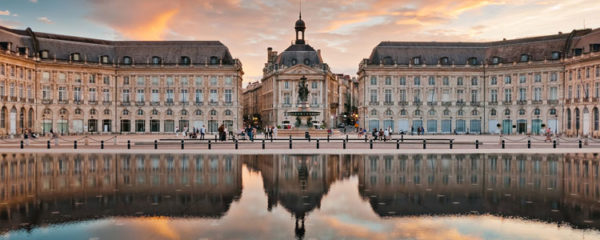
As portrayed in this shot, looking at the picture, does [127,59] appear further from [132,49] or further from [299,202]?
[299,202]

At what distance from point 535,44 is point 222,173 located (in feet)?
241

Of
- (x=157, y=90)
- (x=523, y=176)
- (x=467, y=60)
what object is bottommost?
(x=523, y=176)

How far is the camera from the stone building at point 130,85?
7481 cm

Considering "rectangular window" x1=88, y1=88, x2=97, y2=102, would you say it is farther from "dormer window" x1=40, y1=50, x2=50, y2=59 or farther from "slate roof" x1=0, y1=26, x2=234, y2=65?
"dormer window" x1=40, y1=50, x2=50, y2=59

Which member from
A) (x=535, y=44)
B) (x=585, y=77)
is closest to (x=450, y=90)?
(x=535, y=44)

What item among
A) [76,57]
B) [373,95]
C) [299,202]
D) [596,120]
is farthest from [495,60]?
[299,202]

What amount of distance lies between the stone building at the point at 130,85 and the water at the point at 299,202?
186 ft

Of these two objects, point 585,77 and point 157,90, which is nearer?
point 585,77

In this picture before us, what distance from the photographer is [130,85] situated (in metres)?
82.0

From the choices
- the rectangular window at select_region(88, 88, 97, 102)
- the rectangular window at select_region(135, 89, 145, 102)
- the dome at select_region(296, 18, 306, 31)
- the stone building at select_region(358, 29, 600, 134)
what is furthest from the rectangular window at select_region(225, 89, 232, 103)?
the stone building at select_region(358, 29, 600, 134)

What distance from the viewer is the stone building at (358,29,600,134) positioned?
267 feet

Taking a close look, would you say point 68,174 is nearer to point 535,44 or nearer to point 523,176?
point 523,176

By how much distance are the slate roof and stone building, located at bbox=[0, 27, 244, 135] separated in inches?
5.9

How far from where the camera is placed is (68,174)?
67.1 ft
